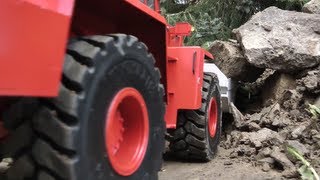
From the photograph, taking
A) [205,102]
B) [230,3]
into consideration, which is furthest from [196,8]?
[205,102]

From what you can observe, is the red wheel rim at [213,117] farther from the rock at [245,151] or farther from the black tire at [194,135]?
the rock at [245,151]

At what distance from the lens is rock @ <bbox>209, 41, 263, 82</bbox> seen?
8438 mm

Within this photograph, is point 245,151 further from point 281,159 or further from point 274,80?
point 274,80

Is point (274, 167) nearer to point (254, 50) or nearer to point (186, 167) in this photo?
point (186, 167)

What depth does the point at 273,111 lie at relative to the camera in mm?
7215

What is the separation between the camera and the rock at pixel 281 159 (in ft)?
A: 16.6

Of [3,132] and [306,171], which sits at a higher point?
[3,132]

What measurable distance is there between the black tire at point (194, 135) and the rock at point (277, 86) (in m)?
2.57

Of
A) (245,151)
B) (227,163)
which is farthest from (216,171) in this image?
(245,151)

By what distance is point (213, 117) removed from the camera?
625 cm

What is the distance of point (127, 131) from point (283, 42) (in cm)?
553

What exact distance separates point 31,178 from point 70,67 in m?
0.54

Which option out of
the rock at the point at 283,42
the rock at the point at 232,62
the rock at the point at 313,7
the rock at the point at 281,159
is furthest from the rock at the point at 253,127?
the rock at the point at 313,7

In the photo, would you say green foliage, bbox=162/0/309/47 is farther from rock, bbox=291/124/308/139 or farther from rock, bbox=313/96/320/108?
rock, bbox=291/124/308/139
